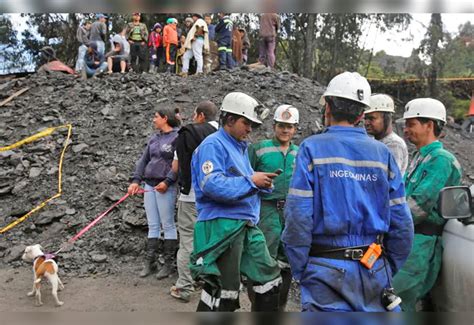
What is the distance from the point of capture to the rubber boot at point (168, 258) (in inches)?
258

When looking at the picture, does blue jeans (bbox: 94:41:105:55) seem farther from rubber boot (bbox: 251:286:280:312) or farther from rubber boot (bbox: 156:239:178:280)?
rubber boot (bbox: 251:286:280:312)

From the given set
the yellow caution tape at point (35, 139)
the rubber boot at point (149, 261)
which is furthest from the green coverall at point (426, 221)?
the yellow caution tape at point (35, 139)

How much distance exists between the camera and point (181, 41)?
15.8 m

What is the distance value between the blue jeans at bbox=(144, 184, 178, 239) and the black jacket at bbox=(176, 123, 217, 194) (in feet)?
1.80

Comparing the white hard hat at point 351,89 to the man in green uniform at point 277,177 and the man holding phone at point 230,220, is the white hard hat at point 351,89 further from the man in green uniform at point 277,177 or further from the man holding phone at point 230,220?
the man in green uniform at point 277,177

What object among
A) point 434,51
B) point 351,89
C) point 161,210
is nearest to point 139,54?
point 161,210

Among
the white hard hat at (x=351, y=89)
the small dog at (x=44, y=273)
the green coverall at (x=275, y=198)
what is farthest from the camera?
the small dog at (x=44, y=273)

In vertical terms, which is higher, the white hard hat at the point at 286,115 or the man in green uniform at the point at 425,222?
the white hard hat at the point at 286,115

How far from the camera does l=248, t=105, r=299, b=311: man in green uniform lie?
5059mm

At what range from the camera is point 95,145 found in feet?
34.1

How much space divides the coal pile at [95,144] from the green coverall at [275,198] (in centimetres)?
294

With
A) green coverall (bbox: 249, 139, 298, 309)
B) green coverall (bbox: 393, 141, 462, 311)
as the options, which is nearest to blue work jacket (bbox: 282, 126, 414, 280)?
green coverall (bbox: 393, 141, 462, 311)

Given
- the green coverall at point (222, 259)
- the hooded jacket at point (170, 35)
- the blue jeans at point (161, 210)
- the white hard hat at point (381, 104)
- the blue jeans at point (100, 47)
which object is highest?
the hooded jacket at point (170, 35)

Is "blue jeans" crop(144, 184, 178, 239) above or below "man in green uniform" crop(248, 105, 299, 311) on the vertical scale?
below
